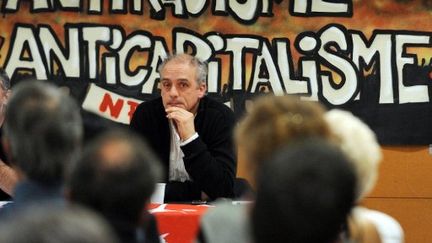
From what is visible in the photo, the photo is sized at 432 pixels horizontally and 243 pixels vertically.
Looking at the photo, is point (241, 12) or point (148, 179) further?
point (241, 12)

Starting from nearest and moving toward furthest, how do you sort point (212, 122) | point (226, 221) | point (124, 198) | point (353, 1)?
point (124, 198), point (226, 221), point (212, 122), point (353, 1)

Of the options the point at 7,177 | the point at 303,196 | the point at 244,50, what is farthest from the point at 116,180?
the point at 244,50

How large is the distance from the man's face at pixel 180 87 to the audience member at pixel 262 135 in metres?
2.34

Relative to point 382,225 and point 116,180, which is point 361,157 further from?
point 116,180

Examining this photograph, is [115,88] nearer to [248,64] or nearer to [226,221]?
[248,64]

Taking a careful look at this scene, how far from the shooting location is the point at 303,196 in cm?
175

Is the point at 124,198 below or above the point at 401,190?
above

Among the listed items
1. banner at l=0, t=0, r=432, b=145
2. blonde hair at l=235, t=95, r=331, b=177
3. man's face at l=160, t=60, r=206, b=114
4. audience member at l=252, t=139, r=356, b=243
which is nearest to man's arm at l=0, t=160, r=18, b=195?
man's face at l=160, t=60, r=206, b=114

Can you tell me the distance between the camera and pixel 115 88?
6.30m

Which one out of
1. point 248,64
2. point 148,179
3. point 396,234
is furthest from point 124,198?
A: point 248,64

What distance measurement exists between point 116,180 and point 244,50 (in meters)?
4.36

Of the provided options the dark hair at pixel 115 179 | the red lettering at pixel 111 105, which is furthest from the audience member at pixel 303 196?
the red lettering at pixel 111 105

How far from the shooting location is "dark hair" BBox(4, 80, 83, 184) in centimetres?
227

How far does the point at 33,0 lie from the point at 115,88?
72 centimetres
